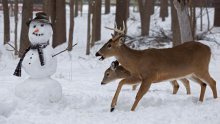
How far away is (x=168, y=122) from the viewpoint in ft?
19.4

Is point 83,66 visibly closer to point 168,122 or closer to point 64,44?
point 64,44

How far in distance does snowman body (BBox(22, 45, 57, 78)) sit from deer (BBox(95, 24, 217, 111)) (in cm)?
84

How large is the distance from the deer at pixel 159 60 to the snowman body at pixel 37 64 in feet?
2.74

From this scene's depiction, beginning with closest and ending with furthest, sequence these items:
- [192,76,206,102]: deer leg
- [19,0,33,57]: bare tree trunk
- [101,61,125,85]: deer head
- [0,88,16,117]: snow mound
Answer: [0,88,16,117]: snow mound < [192,76,206,102]: deer leg < [101,61,125,85]: deer head < [19,0,33,57]: bare tree trunk

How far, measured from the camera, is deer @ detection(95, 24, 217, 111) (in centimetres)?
691

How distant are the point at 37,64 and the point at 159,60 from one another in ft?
6.68

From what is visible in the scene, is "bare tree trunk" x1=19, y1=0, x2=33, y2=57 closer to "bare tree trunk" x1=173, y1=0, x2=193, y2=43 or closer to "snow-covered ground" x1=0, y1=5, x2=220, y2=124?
"bare tree trunk" x1=173, y1=0, x2=193, y2=43

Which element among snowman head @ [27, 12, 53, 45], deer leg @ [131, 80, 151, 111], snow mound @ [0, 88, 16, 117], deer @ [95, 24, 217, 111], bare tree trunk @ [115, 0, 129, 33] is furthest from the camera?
bare tree trunk @ [115, 0, 129, 33]

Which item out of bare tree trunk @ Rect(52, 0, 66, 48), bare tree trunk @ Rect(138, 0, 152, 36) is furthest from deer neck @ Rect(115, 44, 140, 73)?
bare tree trunk @ Rect(138, 0, 152, 36)

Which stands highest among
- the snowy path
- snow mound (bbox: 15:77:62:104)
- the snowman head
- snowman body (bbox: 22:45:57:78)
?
the snowman head

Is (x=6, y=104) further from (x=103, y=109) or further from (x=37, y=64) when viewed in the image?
(x=103, y=109)

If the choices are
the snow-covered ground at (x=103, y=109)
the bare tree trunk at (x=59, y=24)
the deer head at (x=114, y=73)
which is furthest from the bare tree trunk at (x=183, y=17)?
the bare tree trunk at (x=59, y=24)

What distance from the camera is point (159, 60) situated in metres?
6.96

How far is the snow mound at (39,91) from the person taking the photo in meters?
6.98
